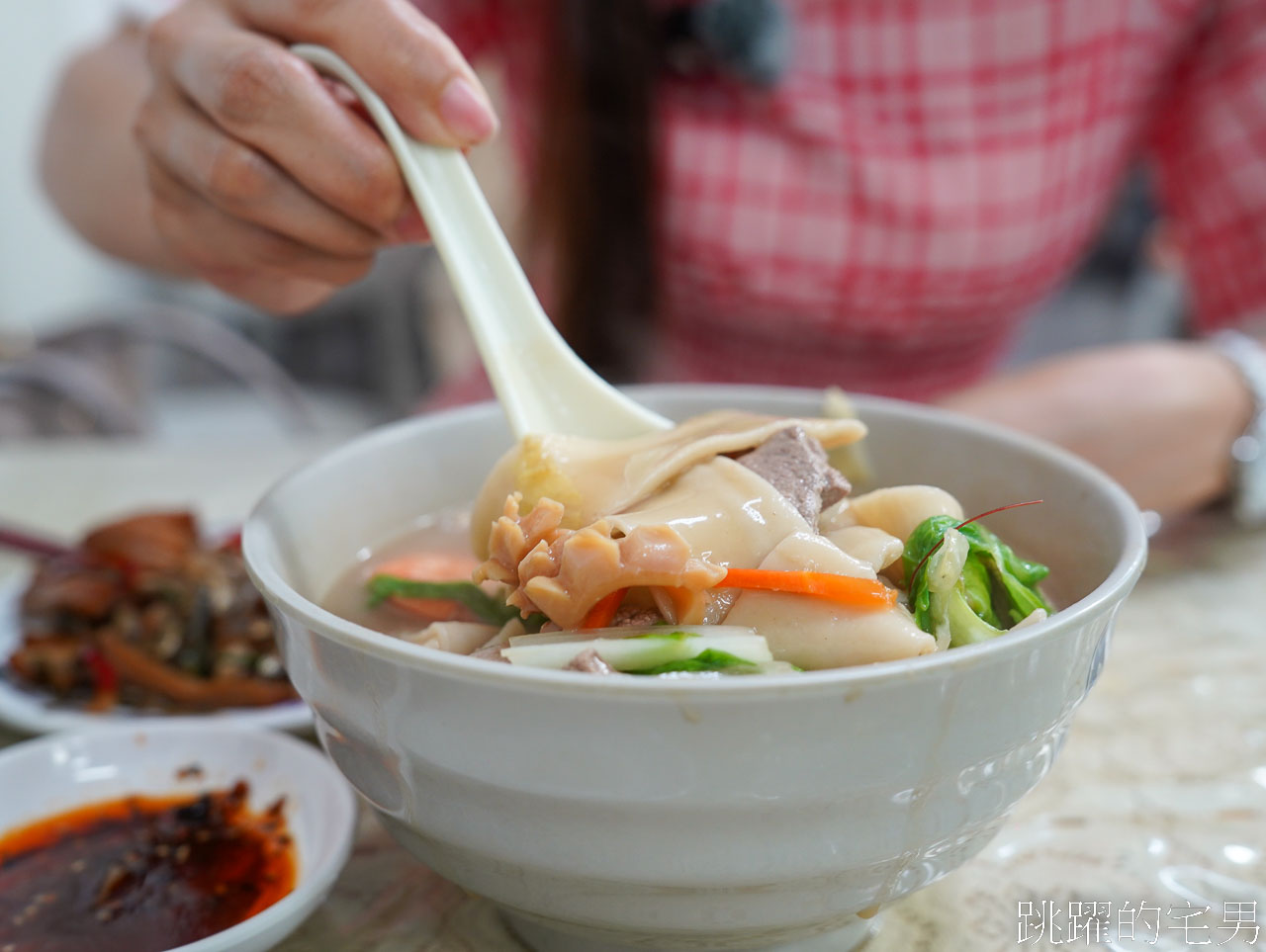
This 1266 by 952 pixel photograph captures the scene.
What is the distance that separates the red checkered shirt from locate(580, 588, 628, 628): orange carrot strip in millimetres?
1081

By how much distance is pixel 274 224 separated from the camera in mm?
820

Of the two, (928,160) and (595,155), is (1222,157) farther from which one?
(595,155)

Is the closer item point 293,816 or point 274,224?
point 293,816

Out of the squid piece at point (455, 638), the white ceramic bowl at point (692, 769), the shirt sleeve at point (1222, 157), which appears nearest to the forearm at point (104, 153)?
the squid piece at point (455, 638)

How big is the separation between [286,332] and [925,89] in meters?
3.77

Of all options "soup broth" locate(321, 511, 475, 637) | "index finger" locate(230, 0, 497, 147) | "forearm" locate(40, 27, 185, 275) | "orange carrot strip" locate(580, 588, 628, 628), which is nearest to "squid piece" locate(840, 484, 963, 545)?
"orange carrot strip" locate(580, 588, 628, 628)

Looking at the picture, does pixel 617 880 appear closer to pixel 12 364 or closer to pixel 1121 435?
pixel 1121 435

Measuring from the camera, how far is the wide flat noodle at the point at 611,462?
63 cm

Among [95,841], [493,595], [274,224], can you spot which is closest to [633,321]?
[274,224]

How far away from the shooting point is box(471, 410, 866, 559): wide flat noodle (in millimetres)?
630

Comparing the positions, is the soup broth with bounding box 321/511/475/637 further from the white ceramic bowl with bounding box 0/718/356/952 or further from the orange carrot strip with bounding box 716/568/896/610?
the orange carrot strip with bounding box 716/568/896/610

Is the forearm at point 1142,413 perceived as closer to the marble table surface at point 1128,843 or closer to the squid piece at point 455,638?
the marble table surface at point 1128,843

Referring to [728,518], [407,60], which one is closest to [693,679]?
[728,518]

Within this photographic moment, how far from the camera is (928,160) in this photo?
1539mm
